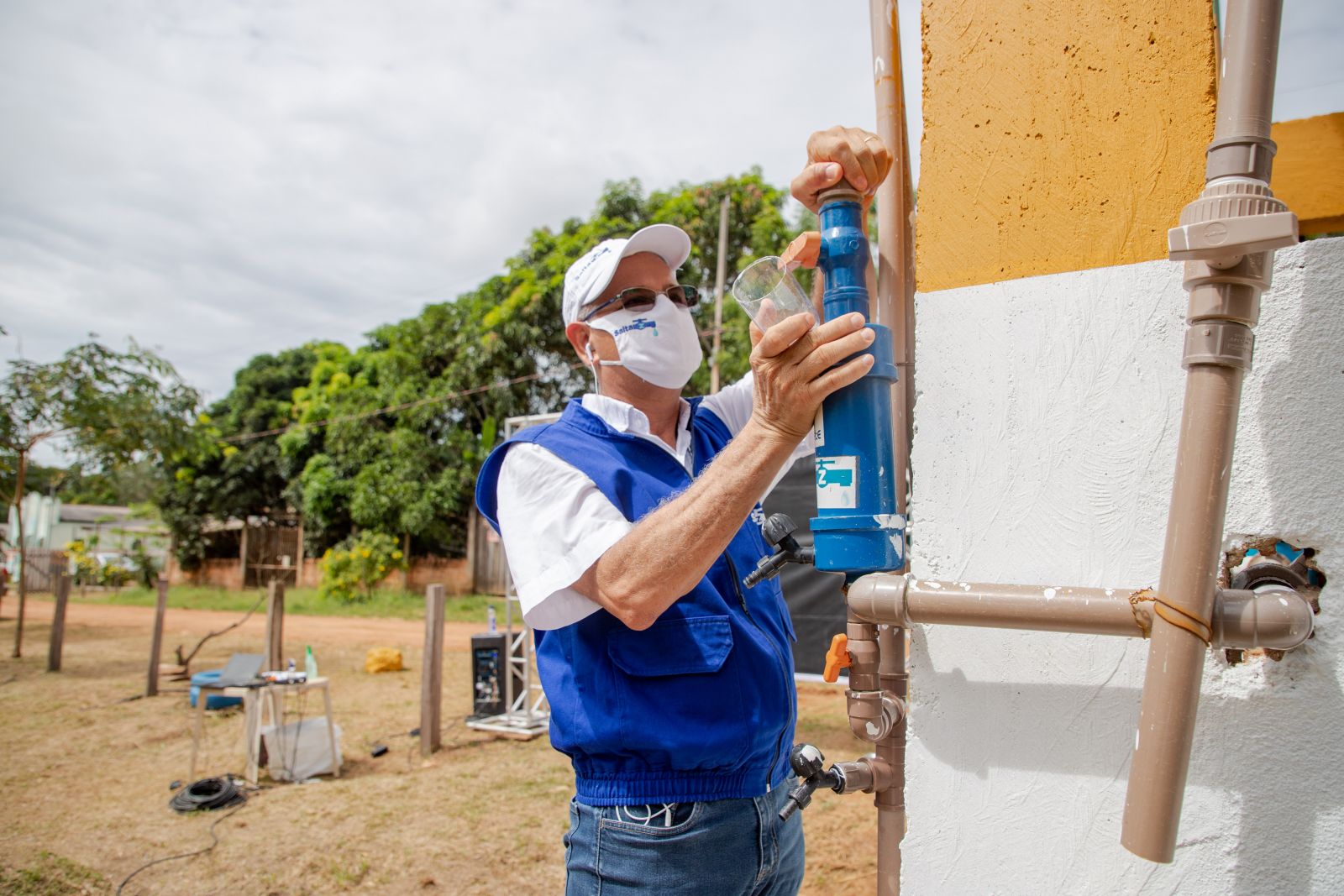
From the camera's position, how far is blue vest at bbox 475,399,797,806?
5.37 feet

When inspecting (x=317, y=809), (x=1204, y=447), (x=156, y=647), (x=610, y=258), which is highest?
(x=610, y=258)

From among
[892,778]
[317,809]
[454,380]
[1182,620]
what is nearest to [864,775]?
[892,778]

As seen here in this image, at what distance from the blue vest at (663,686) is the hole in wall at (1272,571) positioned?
87 centimetres

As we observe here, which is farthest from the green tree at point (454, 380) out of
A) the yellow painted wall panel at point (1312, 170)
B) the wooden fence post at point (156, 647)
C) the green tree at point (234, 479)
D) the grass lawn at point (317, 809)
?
the yellow painted wall panel at point (1312, 170)

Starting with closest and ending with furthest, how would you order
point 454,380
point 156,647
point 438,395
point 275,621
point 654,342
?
point 654,342 < point 275,621 < point 156,647 < point 454,380 < point 438,395

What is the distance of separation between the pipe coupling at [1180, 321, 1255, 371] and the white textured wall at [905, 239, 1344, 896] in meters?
0.24

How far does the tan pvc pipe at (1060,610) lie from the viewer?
3.18 ft

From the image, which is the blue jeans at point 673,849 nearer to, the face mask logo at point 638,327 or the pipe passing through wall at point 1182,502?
the pipe passing through wall at point 1182,502

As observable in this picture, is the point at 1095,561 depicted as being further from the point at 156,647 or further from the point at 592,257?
the point at 156,647

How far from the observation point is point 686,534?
1.40 metres

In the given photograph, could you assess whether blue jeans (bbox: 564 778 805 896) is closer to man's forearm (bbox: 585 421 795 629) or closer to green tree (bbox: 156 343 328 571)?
man's forearm (bbox: 585 421 795 629)

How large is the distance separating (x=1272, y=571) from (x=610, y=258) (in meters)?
1.56

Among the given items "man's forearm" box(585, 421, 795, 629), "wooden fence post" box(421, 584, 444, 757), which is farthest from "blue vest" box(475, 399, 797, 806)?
"wooden fence post" box(421, 584, 444, 757)

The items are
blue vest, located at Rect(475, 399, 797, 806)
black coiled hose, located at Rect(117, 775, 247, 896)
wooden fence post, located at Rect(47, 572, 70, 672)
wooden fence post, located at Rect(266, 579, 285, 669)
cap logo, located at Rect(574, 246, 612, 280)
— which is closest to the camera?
blue vest, located at Rect(475, 399, 797, 806)
